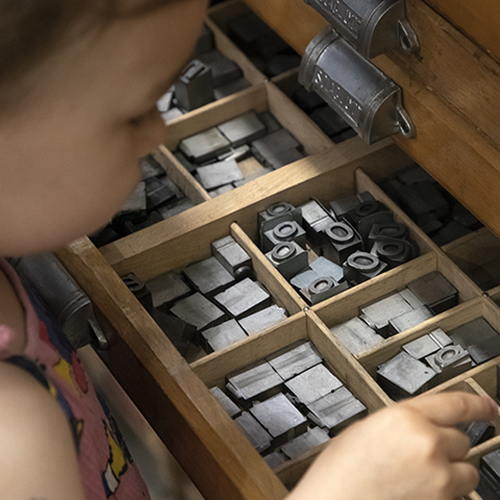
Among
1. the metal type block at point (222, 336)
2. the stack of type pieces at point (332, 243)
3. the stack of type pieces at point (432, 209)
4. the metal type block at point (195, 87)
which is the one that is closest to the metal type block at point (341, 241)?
the stack of type pieces at point (332, 243)

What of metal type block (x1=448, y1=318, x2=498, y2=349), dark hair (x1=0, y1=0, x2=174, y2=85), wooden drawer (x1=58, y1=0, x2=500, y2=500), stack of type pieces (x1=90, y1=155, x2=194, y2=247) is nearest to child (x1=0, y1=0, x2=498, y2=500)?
dark hair (x1=0, y1=0, x2=174, y2=85)

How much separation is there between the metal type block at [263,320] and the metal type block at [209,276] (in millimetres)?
86

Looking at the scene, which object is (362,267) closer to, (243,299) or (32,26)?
(243,299)

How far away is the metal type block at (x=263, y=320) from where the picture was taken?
1257 mm

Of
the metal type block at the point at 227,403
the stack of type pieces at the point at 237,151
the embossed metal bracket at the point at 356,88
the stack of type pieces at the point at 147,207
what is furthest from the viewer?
the stack of type pieces at the point at 237,151

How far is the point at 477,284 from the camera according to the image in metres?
1.27

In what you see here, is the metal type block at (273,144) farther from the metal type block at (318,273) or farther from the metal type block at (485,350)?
the metal type block at (485,350)

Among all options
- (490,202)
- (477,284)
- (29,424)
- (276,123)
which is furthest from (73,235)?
(276,123)

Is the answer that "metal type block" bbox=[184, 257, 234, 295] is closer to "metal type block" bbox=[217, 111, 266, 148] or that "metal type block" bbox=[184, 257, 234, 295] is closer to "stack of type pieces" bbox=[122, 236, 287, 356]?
"stack of type pieces" bbox=[122, 236, 287, 356]

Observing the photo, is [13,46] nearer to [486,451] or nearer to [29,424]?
[29,424]

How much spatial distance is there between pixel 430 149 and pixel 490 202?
124 millimetres

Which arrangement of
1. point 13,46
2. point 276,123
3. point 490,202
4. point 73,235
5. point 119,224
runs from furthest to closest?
point 276,123, point 119,224, point 490,202, point 73,235, point 13,46

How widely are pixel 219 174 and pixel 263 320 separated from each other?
15.9 inches

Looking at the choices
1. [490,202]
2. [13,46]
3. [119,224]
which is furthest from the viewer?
[119,224]
